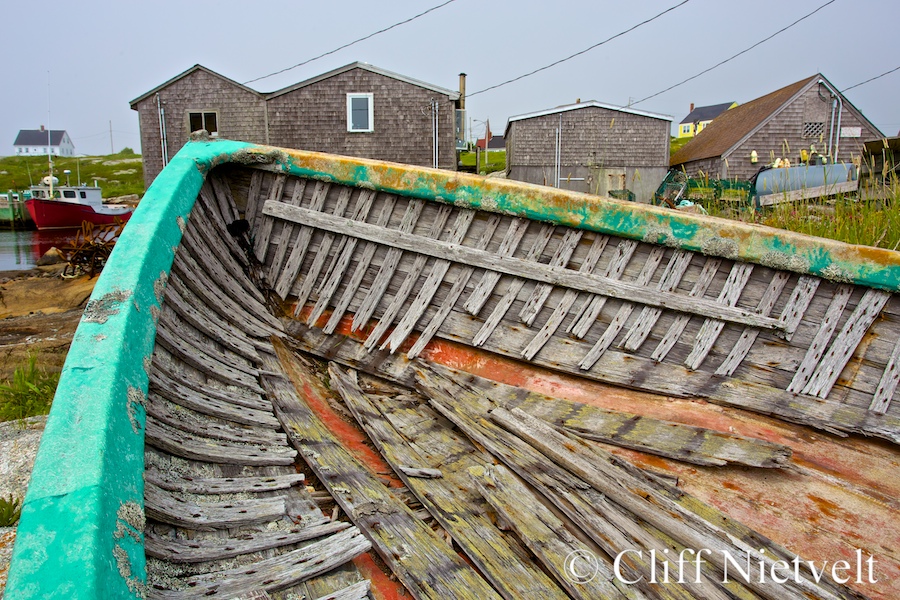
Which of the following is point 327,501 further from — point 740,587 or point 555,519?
point 740,587

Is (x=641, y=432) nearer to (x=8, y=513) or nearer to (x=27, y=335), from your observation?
(x=8, y=513)

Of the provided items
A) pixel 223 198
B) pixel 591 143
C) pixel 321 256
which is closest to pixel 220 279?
pixel 321 256

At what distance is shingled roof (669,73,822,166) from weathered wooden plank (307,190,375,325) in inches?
817

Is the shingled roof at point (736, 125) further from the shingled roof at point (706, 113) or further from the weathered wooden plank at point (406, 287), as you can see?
the shingled roof at point (706, 113)

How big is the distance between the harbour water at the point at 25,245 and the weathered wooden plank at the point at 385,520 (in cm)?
1782

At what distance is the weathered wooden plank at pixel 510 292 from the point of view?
353 centimetres

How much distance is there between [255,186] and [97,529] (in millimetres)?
3562

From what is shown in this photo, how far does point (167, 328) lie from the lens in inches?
112

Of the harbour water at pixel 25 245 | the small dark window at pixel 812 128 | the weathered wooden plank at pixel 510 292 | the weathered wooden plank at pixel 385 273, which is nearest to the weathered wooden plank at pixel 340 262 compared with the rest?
the weathered wooden plank at pixel 385 273

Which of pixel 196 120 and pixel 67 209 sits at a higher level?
pixel 196 120

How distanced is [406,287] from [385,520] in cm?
195

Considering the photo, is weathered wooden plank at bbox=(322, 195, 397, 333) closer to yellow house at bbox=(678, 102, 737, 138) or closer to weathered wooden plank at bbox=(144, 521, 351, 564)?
weathered wooden plank at bbox=(144, 521, 351, 564)

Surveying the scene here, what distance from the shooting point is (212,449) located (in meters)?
→ 2.38

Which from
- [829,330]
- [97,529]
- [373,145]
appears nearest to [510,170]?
[373,145]
